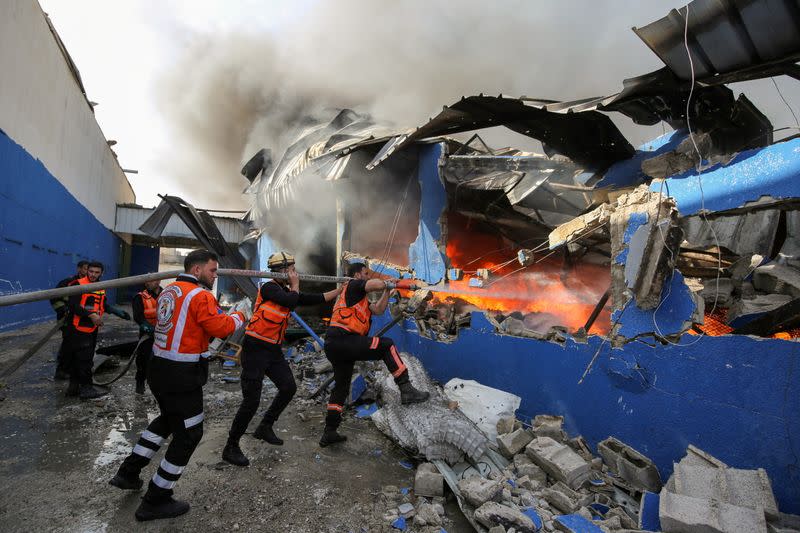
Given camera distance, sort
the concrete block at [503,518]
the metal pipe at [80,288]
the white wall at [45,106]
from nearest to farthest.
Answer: the metal pipe at [80,288], the concrete block at [503,518], the white wall at [45,106]

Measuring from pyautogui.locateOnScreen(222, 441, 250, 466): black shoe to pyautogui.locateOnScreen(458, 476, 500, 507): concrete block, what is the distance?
1872mm

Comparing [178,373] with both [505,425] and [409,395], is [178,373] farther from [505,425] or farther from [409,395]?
[505,425]

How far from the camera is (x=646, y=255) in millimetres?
3650

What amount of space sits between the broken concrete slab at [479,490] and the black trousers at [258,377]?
1799 millimetres

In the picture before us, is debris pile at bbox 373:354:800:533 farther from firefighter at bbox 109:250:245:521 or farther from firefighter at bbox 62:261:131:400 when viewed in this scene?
firefighter at bbox 62:261:131:400

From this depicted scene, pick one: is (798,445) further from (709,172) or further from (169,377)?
(169,377)

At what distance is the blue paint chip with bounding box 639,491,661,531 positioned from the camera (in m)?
2.76

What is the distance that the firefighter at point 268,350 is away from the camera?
151 inches

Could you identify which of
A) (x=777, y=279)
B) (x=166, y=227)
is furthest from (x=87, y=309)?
(x=166, y=227)

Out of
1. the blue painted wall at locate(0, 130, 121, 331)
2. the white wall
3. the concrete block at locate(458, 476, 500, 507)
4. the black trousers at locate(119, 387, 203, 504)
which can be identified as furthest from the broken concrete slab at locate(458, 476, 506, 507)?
the white wall

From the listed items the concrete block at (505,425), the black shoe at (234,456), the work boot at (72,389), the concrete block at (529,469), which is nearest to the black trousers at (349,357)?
the black shoe at (234,456)

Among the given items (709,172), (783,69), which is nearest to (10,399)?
(709,172)

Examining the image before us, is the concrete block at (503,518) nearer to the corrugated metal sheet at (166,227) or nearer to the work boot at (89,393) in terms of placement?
the work boot at (89,393)

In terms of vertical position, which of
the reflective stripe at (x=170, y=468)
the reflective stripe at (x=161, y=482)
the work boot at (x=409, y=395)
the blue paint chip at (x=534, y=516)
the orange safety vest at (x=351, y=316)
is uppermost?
the orange safety vest at (x=351, y=316)
